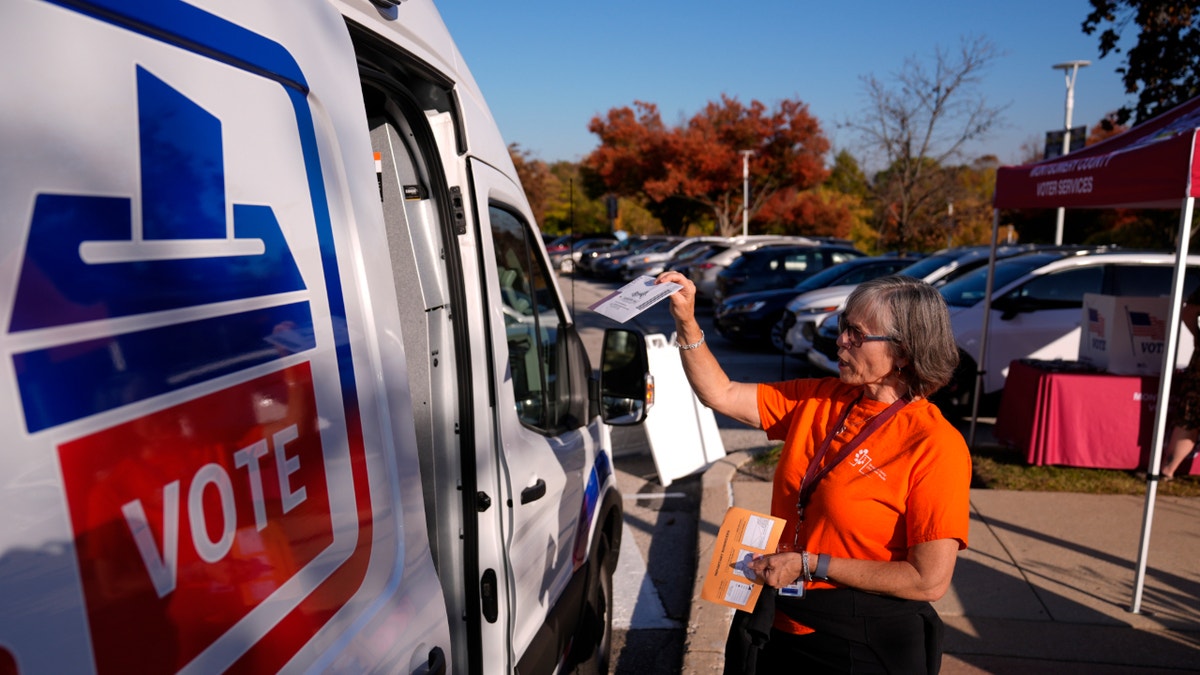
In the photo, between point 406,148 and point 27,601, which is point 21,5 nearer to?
point 27,601

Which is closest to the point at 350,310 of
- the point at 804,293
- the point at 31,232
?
the point at 31,232

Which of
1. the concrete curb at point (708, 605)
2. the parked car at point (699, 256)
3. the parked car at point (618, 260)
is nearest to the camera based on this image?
the concrete curb at point (708, 605)

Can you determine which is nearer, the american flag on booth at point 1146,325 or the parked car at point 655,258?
the american flag on booth at point 1146,325

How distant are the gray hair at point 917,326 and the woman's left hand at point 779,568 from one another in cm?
56

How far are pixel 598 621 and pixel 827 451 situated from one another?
1.57 metres

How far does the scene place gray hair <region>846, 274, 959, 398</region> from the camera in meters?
2.18

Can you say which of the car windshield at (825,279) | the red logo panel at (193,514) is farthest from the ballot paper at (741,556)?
the car windshield at (825,279)

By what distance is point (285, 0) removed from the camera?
4.67 feet

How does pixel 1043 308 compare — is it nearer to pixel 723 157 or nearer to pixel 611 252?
pixel 611 252

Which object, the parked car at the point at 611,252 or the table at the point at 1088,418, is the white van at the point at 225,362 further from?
the parked car at the point at 611,252

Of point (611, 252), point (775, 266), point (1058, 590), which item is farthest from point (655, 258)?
point (1058, 590)

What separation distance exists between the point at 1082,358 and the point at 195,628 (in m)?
7.12

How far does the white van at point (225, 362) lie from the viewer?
35.4 inches


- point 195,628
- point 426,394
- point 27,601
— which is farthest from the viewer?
point 426,394
